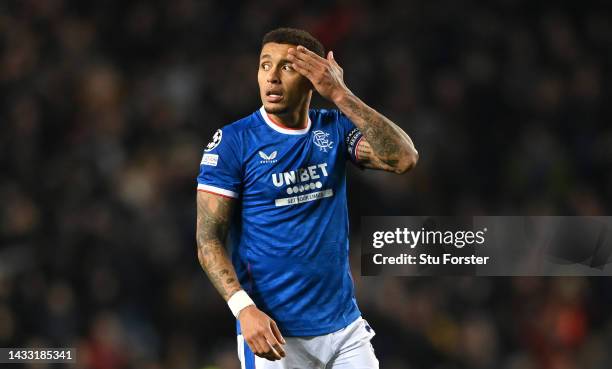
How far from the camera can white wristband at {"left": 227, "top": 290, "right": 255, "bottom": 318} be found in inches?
169

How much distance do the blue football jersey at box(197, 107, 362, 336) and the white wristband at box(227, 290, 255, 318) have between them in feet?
0.89

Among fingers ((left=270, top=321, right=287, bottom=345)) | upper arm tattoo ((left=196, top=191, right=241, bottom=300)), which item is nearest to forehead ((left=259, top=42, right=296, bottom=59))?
upper arm tattoo ((left=196, top=191, right=241, bottom=300))

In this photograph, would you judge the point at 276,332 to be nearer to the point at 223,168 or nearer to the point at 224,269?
the point at 224,269

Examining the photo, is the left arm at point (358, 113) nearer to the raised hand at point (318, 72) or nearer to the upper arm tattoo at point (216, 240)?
the raised hand at point (318, 72)

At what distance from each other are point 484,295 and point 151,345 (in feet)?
9.90

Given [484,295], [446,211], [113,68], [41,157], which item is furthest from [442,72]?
[41,157]

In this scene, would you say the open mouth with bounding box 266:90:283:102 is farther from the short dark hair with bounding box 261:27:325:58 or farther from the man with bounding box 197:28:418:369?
the short dark hair with bounding box 261:27:325:58

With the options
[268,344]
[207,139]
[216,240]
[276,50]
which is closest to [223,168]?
[216,240]

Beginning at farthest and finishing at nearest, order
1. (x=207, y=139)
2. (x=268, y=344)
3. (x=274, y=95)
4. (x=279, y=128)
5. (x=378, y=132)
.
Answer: (x=207, y=139), (x=279, y=128), (x=274, y=95), (x=378, y=132), (x=268, y=344)

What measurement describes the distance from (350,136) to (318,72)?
45 centimetres

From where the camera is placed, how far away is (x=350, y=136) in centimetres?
471

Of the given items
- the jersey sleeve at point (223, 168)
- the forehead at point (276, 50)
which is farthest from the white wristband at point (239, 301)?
the forehead at point (276, 50)

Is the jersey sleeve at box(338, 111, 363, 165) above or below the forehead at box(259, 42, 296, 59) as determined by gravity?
below

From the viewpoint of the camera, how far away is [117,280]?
27.7ft
